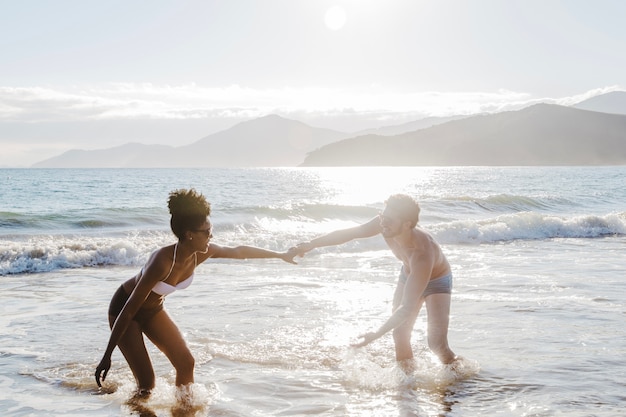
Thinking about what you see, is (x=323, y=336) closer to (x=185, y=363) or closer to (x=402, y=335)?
(x=402, y=335)

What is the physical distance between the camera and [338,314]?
9.87 metres

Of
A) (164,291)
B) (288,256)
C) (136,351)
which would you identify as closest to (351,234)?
(288,256)

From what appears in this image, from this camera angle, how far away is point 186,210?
4.90 metres

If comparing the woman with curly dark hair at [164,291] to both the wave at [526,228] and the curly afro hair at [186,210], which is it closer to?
the curly afro hair at [186,210]

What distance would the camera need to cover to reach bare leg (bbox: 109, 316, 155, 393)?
5.43 meters

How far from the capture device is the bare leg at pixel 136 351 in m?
5.43

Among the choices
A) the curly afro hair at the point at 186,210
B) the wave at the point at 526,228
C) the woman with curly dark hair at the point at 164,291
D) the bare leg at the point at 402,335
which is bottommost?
the wave at the point at 526,228

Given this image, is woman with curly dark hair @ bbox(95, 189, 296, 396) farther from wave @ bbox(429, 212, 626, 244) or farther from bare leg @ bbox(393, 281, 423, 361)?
wave @ bbox(429, 212, 626, 244)

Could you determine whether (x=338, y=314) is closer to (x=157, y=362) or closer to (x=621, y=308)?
(x=157, y=362)

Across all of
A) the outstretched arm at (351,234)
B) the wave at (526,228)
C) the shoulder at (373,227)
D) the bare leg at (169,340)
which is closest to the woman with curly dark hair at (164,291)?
the bare leg at (169,340)

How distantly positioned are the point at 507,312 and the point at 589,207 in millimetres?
33166

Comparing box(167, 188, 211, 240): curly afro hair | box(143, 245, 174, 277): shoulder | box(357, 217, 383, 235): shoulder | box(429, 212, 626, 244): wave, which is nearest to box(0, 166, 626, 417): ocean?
box(143, 245, 174, 277): shoulder

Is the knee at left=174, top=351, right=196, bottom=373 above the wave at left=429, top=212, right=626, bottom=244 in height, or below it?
above

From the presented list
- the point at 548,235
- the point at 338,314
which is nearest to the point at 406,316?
the point at 338,314
